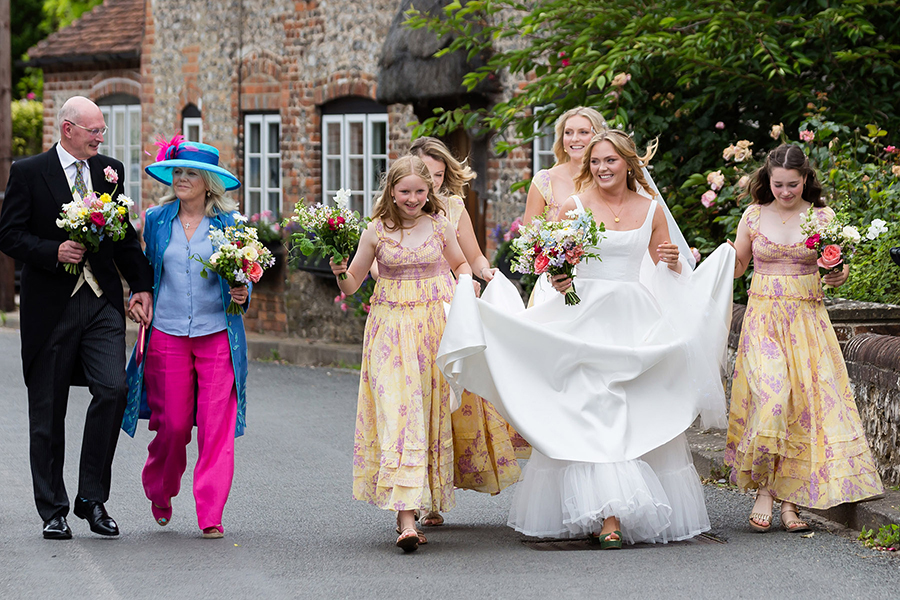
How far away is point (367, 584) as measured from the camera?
5430 millimetres

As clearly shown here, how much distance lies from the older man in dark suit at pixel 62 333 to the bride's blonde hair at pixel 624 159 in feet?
7.64

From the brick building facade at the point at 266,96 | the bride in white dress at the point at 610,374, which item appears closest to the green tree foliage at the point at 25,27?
the brick building facade at the point at 266,96

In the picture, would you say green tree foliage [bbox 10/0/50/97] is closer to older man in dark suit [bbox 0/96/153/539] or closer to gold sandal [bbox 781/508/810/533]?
older man in dark suit [bbox 0/96/153/539]

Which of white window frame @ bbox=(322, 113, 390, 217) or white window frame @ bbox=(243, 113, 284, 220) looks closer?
white window frame @ bbox=(322, 113, 390, 217)

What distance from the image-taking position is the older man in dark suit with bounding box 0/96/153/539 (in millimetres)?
6281

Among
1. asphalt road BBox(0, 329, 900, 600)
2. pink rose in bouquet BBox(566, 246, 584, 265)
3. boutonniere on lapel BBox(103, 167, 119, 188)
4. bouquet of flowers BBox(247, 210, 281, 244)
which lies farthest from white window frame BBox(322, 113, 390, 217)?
pink rose in bouquet BBox(566, 246, 584, 265)

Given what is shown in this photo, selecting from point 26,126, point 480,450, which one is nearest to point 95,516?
point 480,450

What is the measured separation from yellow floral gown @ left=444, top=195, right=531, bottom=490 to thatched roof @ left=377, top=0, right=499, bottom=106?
24.7 ft

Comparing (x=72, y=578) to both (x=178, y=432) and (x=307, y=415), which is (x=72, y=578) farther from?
(x=307, y=415)

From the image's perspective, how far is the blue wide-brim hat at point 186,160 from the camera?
6352 millimetres

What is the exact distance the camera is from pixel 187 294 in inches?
250

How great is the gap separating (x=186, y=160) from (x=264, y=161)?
36.3 feet

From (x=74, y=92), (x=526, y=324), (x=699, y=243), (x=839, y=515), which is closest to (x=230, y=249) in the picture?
(x=526, y=324)

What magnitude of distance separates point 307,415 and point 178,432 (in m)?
4.54
